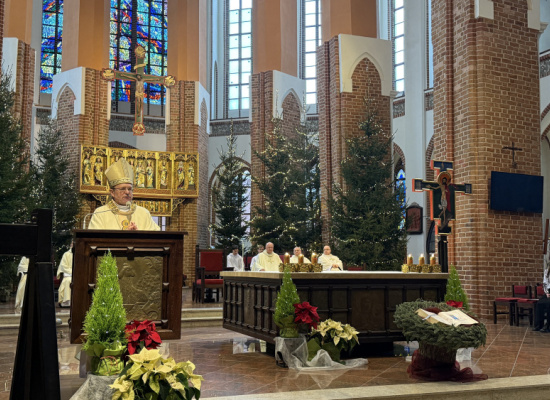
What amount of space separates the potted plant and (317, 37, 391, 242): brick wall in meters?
12.6

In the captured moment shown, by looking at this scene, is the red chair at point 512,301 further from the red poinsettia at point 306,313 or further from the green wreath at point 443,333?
the green wreath at point 443,333

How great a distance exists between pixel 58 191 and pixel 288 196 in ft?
23.0

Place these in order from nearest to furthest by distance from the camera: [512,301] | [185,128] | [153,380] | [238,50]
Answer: [153,380] → [512,301] → [185,128] → [238,50]

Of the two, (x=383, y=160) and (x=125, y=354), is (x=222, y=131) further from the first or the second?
(x=125, y=354)

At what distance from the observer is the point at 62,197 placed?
19.1m

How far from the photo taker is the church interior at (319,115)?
762 centimetres

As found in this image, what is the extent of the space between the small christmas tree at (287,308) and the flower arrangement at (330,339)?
23 centimetres

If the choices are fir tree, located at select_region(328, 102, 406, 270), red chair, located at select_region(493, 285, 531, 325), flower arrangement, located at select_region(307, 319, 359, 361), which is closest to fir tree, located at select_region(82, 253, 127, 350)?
flower arrangement, located at select_region(307, 319, 359, 361)

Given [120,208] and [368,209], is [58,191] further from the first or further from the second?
Answer: [120,208]

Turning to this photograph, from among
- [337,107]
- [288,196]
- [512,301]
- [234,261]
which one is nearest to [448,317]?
[512,301]

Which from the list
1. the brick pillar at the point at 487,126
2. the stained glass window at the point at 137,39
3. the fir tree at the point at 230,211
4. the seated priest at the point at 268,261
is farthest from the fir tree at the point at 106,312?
the stained glass window at the point at 137,39

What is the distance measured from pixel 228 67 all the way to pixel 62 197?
12.1 meters

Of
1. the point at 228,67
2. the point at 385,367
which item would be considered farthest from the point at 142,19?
the point at 385,367

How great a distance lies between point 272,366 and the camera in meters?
7.01
